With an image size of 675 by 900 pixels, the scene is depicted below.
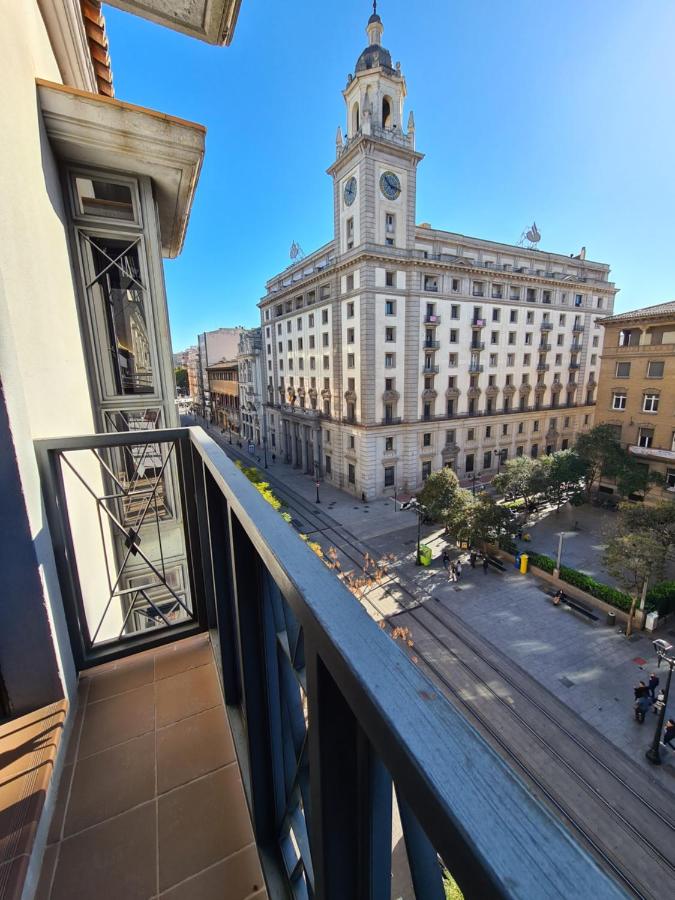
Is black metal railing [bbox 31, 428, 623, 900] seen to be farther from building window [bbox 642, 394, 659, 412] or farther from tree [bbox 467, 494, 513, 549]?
building window [bbox 642, 394, 659, 412]

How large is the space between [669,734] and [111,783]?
12.9 m

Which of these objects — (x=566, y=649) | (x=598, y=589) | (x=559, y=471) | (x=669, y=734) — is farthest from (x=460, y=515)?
(x=669, y=734)

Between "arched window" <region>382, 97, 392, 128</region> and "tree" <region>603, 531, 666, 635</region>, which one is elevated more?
"arched window" <region>382, 97, 392, 128</region>

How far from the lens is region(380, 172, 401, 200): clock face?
2475 cm

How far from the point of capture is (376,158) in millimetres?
24203

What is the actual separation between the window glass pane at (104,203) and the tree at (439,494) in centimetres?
1648

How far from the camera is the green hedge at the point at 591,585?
15.1 metres

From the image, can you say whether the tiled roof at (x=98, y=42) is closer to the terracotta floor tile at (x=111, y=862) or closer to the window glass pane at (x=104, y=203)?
the window glass pane at (x=104, y=203)

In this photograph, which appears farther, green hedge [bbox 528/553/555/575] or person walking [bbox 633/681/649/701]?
green hedge [bbox 528/553/555/575]

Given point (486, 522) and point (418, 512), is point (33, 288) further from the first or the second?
point (418, 512)

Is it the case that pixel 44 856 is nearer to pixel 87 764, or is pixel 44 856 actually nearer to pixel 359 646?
pixel 87 764

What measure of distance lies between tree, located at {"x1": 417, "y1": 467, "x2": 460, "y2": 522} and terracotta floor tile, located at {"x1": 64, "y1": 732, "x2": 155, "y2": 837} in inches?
708

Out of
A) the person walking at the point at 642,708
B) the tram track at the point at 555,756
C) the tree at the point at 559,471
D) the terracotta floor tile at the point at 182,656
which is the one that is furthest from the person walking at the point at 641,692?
the tree at the point at 559,471

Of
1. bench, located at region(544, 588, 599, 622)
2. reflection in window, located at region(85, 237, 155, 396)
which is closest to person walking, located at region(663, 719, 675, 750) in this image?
bench, located at region(544, 588, 599, 622)
